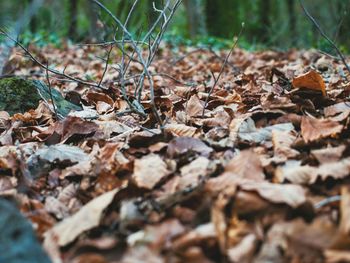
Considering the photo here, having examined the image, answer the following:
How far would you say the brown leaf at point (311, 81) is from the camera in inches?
85.1

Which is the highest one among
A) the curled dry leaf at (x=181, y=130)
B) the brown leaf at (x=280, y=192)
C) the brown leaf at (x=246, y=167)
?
the brown leaf at (x=280, y=192)

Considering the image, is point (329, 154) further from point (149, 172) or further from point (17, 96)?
point (17, 96)

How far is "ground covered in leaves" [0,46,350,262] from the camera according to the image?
1151mm

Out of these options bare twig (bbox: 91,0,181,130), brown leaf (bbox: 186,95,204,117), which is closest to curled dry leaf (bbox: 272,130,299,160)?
bare twig (bbox: 91,0,181,130)

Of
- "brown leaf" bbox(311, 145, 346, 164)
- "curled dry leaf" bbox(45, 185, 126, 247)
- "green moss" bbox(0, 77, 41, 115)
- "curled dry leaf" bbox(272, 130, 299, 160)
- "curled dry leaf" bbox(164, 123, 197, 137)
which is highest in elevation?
"brown leaf" bbox(311, 145, 346, 164)

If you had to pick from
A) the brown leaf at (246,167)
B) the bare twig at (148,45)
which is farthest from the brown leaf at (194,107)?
the brown leaf at (246,167)

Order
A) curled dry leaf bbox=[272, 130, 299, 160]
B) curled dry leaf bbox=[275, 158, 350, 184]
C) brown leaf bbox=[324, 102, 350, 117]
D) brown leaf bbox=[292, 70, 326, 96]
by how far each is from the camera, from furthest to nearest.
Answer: brown leaf bbox=[292, 70, 326, 96]
brown leaf bbox=[324, 102, 350, 117]
curled dry leaf bbox=[272, 130, 299, 160]
curled dry leaf bbox=[275, 158, 350, 184]

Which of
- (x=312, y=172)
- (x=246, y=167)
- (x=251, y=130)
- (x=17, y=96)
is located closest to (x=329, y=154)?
(x=312, y=172)

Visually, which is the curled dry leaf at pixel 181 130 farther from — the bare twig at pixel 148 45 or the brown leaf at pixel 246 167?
the brown leaf at pixel 246 167

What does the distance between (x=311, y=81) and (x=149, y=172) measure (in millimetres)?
1119

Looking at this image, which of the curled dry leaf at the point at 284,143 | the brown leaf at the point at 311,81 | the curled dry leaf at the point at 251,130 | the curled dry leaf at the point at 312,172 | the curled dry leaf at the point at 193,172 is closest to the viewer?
the curled dry leaf at the point at 312,172

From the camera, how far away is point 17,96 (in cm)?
286

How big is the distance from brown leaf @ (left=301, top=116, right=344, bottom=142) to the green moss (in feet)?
6.27

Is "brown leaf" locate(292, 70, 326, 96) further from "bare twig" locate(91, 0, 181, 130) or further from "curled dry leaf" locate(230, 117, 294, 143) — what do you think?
"bare twig" locate(91, 0, 181, 130)
